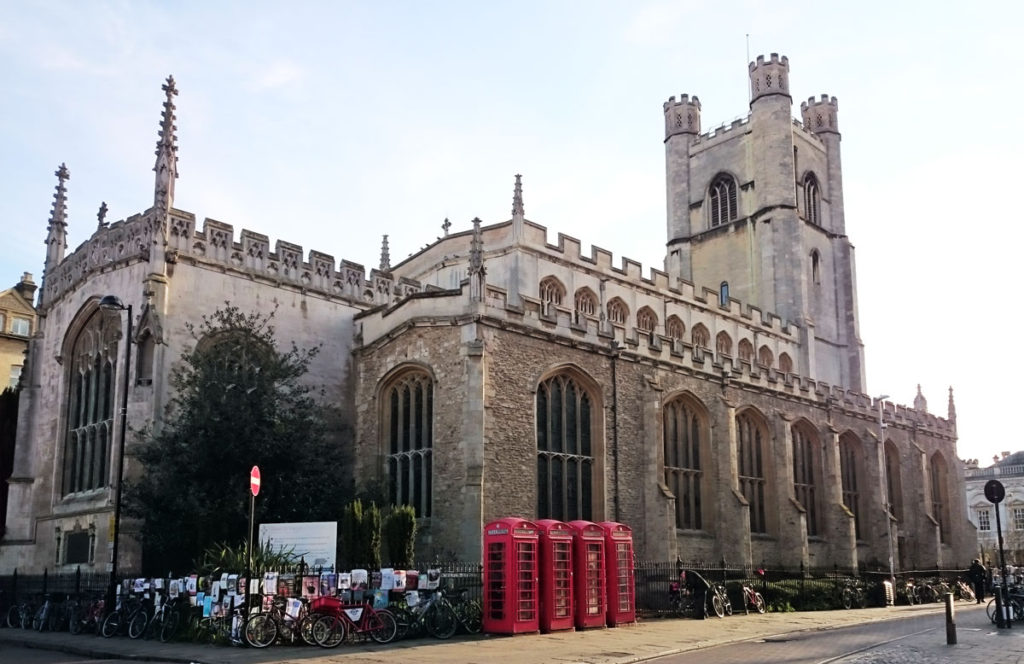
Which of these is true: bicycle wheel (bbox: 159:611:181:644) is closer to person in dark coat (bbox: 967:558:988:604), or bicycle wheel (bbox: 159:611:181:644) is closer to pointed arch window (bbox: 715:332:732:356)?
person in dark coat (bbox: 967:558:988:604)

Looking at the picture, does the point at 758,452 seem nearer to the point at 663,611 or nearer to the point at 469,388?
the point at 663,611

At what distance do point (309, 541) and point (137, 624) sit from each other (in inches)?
144

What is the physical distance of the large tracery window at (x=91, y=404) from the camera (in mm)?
24906

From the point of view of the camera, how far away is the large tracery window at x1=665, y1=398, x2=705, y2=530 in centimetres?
2938

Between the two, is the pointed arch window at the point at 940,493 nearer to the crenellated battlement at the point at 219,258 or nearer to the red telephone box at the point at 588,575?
the crenellated battlement at the point at 219,258

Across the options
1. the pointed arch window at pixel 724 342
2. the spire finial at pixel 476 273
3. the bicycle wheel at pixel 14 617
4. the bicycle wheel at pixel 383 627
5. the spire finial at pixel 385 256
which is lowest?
the bicycle wheel at pixel 14 617

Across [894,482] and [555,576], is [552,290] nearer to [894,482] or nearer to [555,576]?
[894,482]

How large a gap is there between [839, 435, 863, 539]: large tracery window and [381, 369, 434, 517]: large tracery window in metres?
20.4

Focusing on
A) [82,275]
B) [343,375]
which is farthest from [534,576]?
[82,275]

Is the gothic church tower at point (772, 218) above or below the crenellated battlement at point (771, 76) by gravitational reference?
below

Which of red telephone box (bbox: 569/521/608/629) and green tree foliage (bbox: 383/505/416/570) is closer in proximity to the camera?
red telephone box (bbox: 569/521/608/629)

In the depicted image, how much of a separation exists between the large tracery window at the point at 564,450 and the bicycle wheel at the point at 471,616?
20.1ft

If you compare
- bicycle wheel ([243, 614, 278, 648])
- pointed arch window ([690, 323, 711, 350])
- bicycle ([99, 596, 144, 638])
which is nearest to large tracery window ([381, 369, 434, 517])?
bicycle ([99, 596, 144, 638])

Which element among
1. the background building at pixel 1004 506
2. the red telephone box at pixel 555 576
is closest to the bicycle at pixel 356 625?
the red telephone box at pixel 555 576
